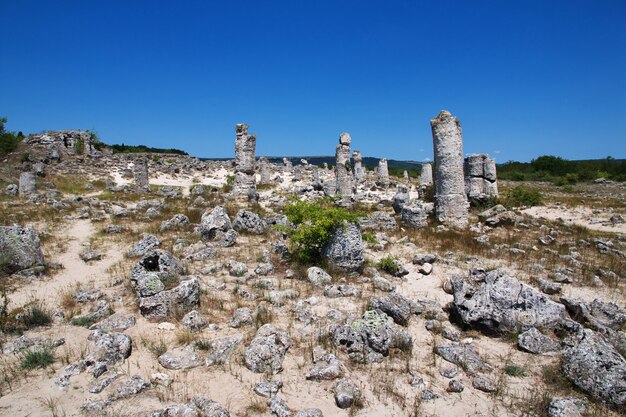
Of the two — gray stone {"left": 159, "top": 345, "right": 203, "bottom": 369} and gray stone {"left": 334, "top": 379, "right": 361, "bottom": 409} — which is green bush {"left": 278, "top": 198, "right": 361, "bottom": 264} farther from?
gray stone {"left": 334, "top": 379, "right": 361, "bottom": 409}

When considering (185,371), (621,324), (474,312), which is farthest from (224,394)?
(621,324)

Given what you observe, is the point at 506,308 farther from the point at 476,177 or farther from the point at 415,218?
the point at 476,177

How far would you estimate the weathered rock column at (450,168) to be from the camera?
14.2 metres

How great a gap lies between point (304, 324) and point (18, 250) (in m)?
6.39

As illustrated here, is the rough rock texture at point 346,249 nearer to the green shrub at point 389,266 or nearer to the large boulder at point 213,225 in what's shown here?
the green shrub at point 389,266

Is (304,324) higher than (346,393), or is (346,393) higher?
(304,324)

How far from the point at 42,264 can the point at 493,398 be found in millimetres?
8902

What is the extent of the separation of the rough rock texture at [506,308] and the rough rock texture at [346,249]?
8.48ft

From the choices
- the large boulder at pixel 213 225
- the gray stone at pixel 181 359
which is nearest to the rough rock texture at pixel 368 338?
the gray stone at pixel 181 359

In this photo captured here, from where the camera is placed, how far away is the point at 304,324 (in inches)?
229

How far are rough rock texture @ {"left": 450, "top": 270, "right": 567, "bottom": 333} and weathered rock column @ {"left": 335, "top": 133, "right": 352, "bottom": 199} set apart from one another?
16.0 meters

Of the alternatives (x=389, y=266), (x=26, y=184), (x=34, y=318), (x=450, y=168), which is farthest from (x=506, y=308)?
(x=26, y=184)

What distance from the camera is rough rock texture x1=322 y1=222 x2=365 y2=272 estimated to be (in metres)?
8.20

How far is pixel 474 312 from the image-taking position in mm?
5848
